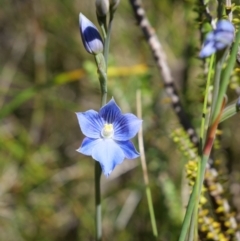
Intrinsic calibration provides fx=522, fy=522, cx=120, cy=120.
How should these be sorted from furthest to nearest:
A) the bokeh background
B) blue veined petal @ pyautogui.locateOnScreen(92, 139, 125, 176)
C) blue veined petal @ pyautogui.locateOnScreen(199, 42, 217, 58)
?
the bokeh background
blue veined petal @ pyautogui.locateOnScreen(92, 139, 125, 176)
blue veined petal @ pyautogui.locateOnScreen(199, 42, 217, 58)

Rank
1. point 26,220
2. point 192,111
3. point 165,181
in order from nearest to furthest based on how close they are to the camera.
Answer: point 165,181 < point 192,111 < point 26,220

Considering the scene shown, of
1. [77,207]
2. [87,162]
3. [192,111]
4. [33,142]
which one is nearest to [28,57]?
[33,142]

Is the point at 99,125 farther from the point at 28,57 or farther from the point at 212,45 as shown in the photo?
the point at 28,57

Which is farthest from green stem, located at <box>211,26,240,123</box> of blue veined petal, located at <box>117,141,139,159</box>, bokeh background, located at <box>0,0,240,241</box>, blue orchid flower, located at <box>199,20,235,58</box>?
bokeh background, located at <box>0,0,240,241</box>

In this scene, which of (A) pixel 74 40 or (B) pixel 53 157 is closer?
(B) pixel 53 157

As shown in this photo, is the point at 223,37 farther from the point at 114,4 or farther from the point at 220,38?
the point at 114,4

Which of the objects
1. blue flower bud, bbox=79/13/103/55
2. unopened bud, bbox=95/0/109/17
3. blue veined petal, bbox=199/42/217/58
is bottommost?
blue veined petal, bbox=199/42/217/58

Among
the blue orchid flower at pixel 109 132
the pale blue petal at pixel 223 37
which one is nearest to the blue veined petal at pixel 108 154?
the blue orchid flower at pixel 109 132

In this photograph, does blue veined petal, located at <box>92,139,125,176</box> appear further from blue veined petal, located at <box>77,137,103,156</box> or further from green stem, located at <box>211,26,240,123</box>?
green stem, located at <box>211,26,240,123</box>
